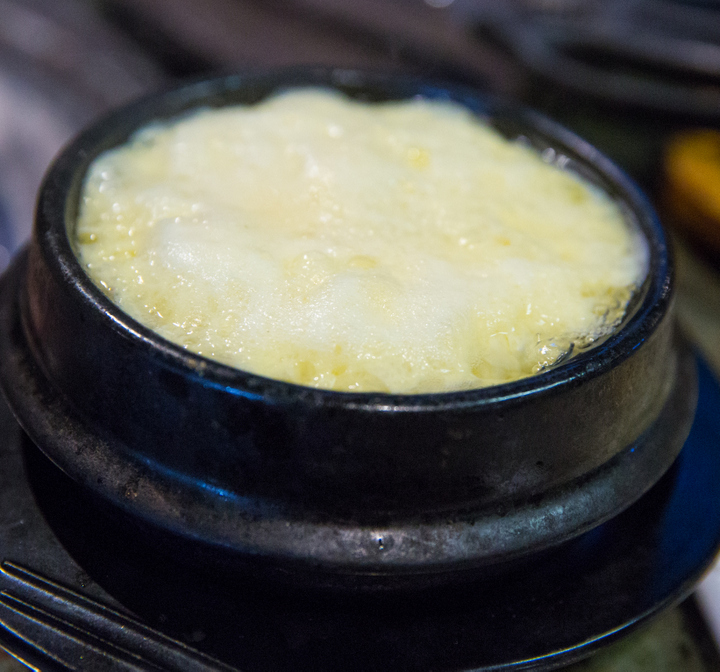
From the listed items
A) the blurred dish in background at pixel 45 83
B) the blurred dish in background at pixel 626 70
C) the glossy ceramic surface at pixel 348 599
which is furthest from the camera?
the blurred dish in background at pixel 626 70

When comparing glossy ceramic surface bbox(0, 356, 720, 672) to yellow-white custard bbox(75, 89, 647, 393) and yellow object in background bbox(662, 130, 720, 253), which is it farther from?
yellow object in background bbox(662, 130, 720, 253)

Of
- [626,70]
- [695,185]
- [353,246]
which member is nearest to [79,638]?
[353,246]

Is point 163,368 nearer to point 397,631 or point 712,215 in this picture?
point 397,631

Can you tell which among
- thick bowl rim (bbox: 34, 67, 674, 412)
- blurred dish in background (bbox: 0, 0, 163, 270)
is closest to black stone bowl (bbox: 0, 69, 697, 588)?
thick bowl rim (bbox: 34, 67, 674, 412)

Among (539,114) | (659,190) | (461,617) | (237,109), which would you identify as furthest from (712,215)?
(461,617)

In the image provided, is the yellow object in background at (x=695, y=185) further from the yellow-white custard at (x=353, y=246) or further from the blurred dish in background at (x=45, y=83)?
the blurred dish in background at (x=45, y=83)

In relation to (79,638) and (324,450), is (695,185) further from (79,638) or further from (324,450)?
(79,638)

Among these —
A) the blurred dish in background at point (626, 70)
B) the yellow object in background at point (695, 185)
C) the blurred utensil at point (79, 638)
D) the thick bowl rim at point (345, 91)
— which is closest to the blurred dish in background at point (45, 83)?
the thick bowl rim at point (345, 91)

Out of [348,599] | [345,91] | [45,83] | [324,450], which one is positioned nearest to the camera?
[324,450]
